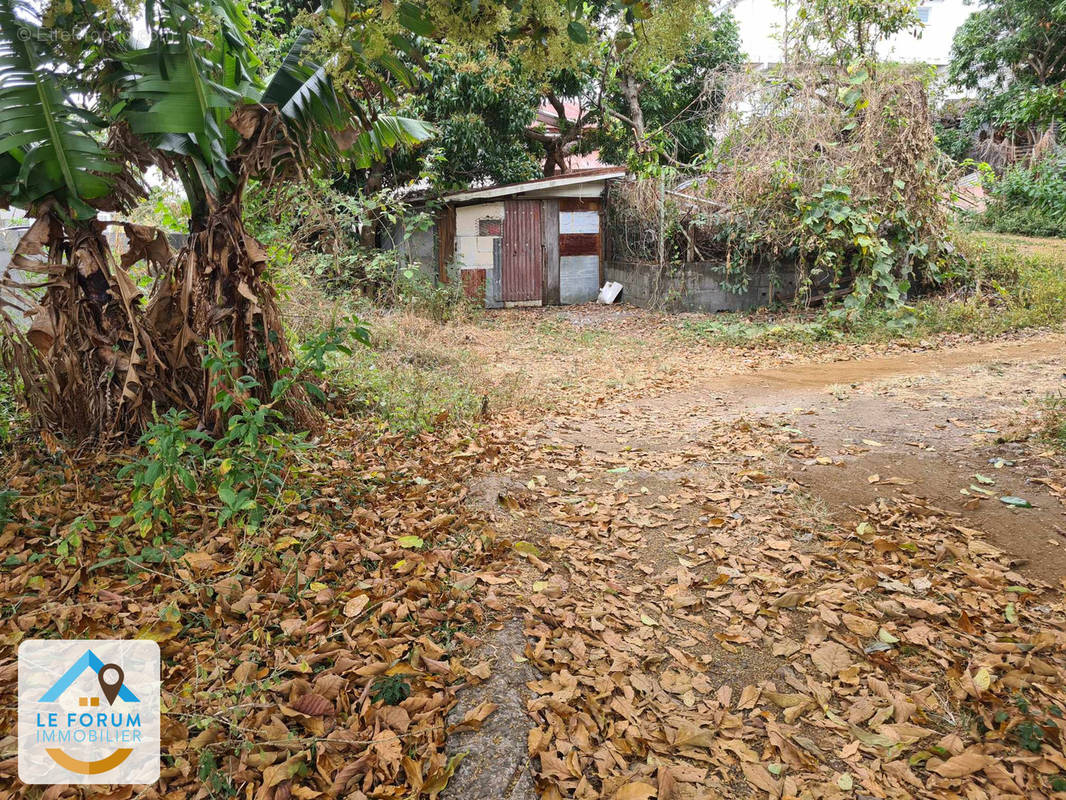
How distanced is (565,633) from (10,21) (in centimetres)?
454

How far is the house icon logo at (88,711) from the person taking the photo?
2.32 m

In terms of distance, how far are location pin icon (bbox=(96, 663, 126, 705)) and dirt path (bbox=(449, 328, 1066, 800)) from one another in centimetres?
158

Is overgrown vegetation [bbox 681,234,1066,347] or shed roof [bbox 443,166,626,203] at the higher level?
shed roof [bbox 443,166,626,203]

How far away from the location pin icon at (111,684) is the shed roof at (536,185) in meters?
13.1

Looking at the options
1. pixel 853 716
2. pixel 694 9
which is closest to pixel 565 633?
pixel 853 716

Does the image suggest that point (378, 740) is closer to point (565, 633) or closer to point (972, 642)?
point (565, 633)

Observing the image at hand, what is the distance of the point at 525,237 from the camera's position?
15562 millimetres

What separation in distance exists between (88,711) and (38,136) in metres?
3.32

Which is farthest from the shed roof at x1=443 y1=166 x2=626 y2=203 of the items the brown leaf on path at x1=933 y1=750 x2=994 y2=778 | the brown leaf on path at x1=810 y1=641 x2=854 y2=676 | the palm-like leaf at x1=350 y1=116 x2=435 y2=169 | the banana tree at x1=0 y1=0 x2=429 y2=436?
the brown leaf on path at x1=933 y1=750 x2=994 y2=778

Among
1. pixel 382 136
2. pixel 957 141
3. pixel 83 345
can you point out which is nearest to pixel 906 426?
pixel 382 136

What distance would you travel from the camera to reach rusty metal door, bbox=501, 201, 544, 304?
15.4 metres

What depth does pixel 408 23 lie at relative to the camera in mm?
2859

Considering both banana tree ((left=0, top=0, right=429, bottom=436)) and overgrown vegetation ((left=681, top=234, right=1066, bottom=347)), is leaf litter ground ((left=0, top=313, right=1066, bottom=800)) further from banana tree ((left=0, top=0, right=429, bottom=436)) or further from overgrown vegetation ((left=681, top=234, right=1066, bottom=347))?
overgrown vegetation ((left=681, top=234, right=1066, bottom=347))

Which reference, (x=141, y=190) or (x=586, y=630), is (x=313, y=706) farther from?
(x=141, y=190)
